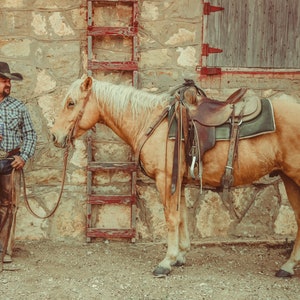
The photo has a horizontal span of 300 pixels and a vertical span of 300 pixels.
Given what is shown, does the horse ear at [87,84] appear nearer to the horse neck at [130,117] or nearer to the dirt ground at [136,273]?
the horse neck at [130,117]

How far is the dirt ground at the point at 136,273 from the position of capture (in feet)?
14.9

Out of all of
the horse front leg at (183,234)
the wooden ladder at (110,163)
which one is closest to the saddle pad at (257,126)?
the horse front leg at (183,234)

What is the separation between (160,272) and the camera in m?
4.91

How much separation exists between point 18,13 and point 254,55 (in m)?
2.74

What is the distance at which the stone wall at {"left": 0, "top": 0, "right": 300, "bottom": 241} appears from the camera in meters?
5.73

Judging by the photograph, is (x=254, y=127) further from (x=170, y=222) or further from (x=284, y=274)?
(x=284, y=274)

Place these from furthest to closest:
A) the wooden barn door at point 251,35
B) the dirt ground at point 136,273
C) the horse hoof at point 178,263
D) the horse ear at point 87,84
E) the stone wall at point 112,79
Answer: the wooden barn door at point 251,35 < the stone wall at point 112,79 < the horse hoof at point 178,263 < the horse ear at point 87,84 < the dirt ground at point 136,273

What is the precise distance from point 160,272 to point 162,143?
1250 millimetres

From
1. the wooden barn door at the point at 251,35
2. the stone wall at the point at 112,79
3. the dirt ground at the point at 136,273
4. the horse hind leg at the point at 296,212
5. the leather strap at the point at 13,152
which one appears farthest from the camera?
the wooden barn door at the point at 251,35

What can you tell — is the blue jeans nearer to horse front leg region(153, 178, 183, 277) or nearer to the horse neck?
the horse neck

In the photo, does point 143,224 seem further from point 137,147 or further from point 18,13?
point 18,13

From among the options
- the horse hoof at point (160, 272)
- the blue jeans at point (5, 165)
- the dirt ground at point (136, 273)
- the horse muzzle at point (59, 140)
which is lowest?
the dirt ground at point (136, 273)

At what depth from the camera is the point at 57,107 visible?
579 cm

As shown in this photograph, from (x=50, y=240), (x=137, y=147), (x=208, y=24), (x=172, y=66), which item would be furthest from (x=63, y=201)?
(x=208, y=24)
